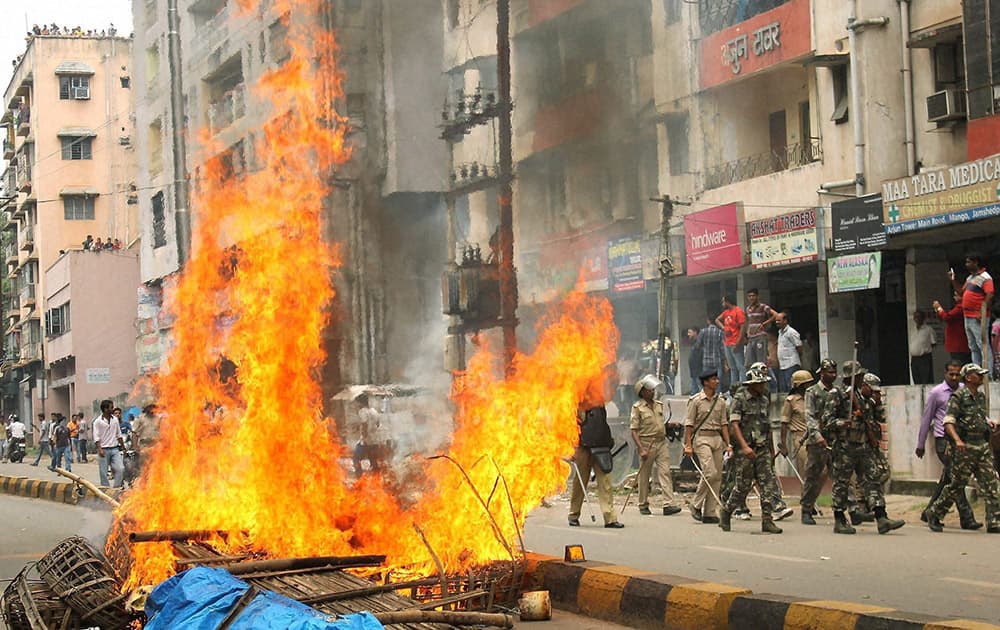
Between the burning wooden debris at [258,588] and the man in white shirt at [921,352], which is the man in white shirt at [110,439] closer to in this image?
the man in white shirt at [921,352]

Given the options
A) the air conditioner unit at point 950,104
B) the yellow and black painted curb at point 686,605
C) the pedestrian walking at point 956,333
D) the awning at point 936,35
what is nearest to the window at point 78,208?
the awning at point 936,35

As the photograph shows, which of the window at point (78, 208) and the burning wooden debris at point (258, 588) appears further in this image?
the window at point (78, 208)

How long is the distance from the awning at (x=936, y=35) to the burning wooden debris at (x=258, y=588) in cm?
1218

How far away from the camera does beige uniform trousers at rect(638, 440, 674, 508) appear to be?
1397cm

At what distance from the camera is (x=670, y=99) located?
16.7 metres

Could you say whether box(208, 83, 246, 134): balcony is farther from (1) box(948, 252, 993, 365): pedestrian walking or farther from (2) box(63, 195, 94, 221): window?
(2) box(63, 195, 94, 221): window

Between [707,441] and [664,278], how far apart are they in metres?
5.51

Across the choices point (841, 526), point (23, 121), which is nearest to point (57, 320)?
point (23, 121)

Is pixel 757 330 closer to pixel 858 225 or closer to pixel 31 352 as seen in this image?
pixel 858 225

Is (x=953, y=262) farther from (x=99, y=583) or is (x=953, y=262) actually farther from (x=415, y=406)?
(x=99, y=583)

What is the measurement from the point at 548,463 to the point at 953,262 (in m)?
10.7

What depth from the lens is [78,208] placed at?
55906mm

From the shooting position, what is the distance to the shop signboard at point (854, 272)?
17531 millimetres

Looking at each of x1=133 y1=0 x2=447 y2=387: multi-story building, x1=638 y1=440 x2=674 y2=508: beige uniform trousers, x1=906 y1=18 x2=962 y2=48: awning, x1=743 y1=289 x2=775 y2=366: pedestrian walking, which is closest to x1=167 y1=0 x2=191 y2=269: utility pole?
x1=133 y1=0 x2=447 y2=387: multi-story building
